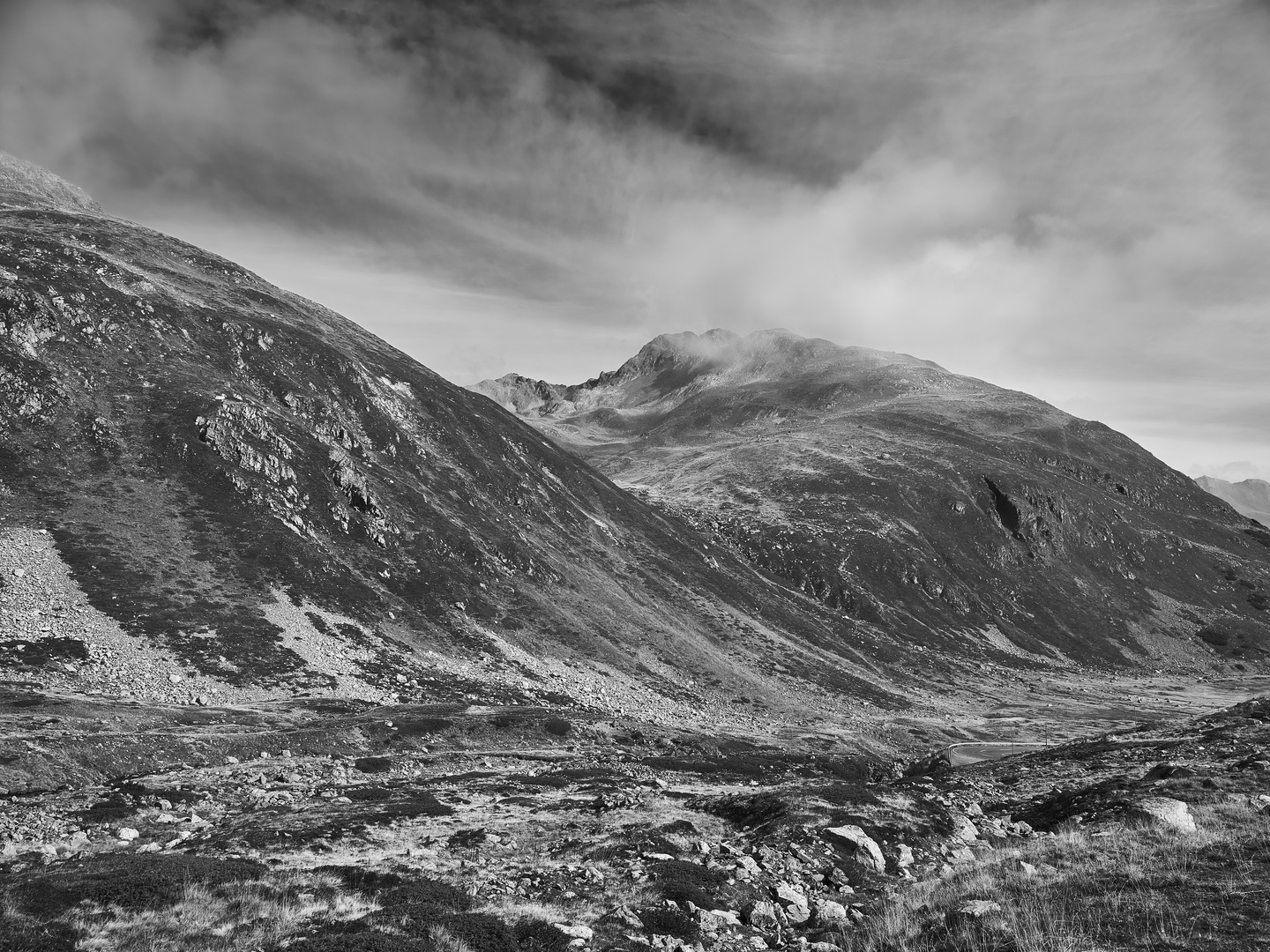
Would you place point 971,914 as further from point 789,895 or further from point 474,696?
point 474,696

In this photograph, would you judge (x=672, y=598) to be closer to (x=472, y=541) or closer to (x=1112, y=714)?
(x=472, y=541)

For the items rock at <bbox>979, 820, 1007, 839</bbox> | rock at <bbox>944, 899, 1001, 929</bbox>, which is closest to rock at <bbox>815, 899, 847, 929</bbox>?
rock at <bbox>944, 899, 1001, 929</bbox>

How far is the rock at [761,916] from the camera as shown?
696 inches

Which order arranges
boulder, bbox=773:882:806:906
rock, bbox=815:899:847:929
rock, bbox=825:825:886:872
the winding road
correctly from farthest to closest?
1. the winding road
2. rock, bbox=825:825:886:872
3. boulder, bbox=773:882:806:906
4. rock, bbox=815:899:847:929

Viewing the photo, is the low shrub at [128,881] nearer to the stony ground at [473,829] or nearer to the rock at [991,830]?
the stony ground at [473,829]

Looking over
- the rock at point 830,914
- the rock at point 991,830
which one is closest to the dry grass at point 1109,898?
the rock at point 830,914

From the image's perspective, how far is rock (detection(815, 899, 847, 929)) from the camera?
17.1m

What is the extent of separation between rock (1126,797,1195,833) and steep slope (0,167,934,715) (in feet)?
196

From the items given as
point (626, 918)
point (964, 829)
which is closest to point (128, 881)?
point (626, 918)

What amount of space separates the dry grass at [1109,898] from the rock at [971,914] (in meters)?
0.17

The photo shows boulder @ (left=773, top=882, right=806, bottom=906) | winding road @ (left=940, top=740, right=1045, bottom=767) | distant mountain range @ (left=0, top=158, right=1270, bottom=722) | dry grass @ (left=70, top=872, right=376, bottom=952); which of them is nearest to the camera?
dry grass @ (left=70, top=872, right=376, bottom=952)

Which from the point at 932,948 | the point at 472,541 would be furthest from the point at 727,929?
the point at 472,541

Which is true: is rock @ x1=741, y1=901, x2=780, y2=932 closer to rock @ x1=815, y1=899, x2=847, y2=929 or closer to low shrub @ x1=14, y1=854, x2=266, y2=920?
rock @ x1=815, y1=899, x2=847, y2=929

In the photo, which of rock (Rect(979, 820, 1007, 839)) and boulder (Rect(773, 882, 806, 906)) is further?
rock (Rect(979, 820, 1007, 839))
